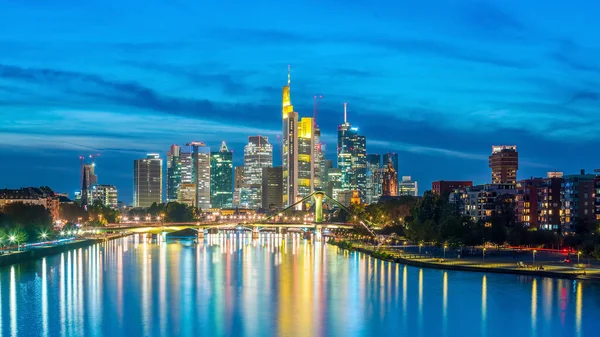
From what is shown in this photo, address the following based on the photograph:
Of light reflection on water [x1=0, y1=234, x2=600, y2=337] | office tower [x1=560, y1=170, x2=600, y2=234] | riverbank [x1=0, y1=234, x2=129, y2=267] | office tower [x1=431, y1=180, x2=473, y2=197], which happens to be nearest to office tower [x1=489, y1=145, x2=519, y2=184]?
office tower [x1=431, y1=180, x2=473, y2=197]

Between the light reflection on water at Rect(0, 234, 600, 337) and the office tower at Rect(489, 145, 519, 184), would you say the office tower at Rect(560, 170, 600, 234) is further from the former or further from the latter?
the office tower at Rect(489, 145, 519, 184)

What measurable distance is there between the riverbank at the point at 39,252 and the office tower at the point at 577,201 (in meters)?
43.9

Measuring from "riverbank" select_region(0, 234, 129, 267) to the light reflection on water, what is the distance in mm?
1451

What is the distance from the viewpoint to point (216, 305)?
42125 mm

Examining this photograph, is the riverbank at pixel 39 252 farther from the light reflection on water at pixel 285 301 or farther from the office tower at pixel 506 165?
the office tower at pixel 506 165

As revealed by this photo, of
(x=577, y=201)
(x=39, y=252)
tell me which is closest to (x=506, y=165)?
(x=577, y=201)

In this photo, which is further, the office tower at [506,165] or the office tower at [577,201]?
the office tower at [506,165]

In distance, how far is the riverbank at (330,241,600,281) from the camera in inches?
1922

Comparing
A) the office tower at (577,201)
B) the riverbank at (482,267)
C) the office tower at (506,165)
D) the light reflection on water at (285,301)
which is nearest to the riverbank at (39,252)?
the light reflection on water at (285,301)

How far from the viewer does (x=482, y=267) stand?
54812 mm

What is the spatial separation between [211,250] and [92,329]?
2004 inches

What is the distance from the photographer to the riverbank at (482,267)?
160 feet

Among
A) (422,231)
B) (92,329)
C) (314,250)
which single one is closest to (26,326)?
(92,329)

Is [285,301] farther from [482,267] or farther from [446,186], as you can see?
[446,186]
